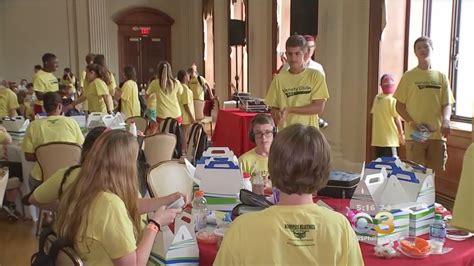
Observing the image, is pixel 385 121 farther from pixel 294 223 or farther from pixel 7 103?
pixel 7 103

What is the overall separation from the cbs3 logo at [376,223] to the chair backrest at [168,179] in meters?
1.33

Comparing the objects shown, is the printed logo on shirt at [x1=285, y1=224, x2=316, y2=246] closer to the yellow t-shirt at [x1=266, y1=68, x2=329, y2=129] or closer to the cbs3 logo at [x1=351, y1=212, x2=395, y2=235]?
the cbs3 logo at [x1=351, y1=212, x2=395, y2=235]

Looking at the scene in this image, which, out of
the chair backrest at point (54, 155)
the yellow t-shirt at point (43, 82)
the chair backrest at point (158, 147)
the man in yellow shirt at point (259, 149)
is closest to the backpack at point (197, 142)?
the chair backrest at point (158, 147)

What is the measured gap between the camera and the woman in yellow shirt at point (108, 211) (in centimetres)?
200

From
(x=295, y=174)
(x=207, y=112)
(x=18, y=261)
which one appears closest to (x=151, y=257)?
(x=295, y=174)

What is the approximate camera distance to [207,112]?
1322 cm

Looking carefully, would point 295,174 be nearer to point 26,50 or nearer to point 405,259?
point 405,259

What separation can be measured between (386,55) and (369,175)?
3.83 meters

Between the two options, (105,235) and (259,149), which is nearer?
A: (105,235)

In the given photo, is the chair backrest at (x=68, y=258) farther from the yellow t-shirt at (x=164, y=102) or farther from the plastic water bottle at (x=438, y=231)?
the yellow t-shirt at (x=164, y=102)

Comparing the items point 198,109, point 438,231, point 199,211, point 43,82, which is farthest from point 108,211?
point 198,109

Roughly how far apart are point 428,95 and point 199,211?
3.03m

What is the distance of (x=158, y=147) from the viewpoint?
4863mm

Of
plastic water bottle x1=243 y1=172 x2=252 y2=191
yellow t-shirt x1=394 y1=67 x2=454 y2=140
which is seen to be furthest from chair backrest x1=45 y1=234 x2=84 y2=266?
yellow t-shirt x1=394 y1=67 x2=454 y2=140
